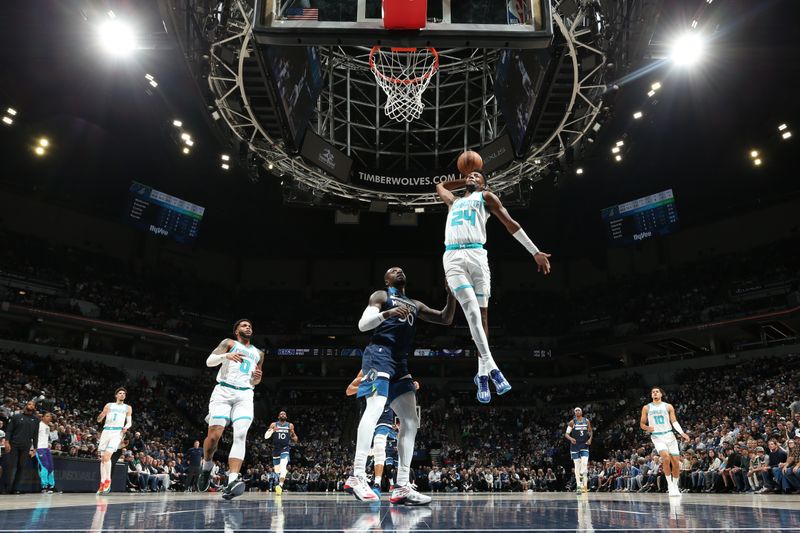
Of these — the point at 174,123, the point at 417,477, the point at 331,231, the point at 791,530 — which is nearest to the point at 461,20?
the point at 791,530

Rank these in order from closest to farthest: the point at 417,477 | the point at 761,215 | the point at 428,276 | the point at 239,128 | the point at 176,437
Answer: the point at 239,128 → the point at 417,477 → the point at 176,437 → the point at 761,215 → the point at 428,276

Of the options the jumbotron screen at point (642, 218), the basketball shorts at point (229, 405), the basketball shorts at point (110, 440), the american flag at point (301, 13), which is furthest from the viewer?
the jumbotron screen at point (642, 218)

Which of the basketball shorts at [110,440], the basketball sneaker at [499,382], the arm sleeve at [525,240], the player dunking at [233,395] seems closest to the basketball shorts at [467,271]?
the arm sleeve at [525,240]

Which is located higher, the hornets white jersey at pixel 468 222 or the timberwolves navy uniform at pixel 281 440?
the hornets white jersey at pixel 468 222

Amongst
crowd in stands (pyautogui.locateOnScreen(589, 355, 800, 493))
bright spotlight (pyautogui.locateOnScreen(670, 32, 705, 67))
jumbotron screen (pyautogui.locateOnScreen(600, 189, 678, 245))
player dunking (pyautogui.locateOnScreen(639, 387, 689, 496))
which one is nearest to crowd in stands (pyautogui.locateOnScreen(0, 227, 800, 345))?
crowd in stands (pyautogui.locateOnScreen(589, 355, 800, 493))

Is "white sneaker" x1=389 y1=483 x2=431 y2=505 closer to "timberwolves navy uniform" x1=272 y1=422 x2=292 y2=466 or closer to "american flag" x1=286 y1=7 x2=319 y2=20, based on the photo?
"american flag" x1=286 y1=7 x2=319 y2=20

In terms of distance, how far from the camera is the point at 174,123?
736 inches

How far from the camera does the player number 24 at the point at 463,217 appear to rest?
525 centimetres

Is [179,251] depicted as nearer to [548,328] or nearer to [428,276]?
[428,276]

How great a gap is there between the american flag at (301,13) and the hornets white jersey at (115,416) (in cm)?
854

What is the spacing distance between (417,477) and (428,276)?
18.2 m

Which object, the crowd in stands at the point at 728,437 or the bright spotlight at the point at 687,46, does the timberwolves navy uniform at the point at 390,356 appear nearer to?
the crowd in stands at the point at 728,437

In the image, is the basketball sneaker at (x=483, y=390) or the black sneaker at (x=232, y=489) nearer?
the basketball sneaker at (x=483, y=390)

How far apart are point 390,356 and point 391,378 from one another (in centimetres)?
25
